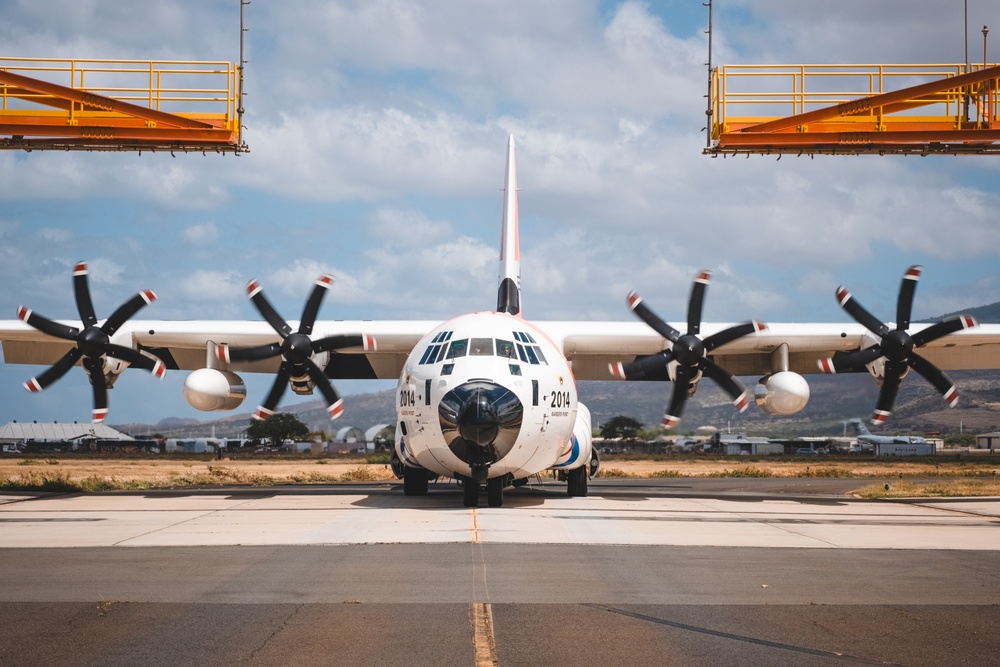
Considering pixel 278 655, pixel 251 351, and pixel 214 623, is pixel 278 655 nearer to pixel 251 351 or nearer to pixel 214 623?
pixel 214 623

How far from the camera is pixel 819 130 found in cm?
2512

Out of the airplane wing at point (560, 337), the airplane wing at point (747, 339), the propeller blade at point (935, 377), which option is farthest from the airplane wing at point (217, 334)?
the propeller blade at point (935, 377)

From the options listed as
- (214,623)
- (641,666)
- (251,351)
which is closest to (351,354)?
(251,351)

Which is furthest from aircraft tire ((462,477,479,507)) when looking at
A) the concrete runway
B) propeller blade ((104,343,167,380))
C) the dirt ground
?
the dirt ground

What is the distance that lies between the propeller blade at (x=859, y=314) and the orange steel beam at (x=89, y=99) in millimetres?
17147

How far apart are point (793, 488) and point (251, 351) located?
17.6 meters

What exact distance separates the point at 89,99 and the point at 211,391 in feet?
25.7

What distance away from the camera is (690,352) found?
2633cm

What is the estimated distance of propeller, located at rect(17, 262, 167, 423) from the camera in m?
27.2

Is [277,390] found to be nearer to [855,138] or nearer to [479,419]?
[479,419]

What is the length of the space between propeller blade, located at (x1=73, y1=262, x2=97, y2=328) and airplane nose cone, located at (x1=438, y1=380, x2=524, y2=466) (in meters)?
12.1

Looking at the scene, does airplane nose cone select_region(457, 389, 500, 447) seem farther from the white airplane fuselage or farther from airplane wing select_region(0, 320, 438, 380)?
airplane wing select_region(0, 320, 438, 380)

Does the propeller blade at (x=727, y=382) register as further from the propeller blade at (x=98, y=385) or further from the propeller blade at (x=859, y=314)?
the propeller blade at (x=98, y=385)

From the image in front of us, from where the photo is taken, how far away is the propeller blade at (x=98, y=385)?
27622mm
